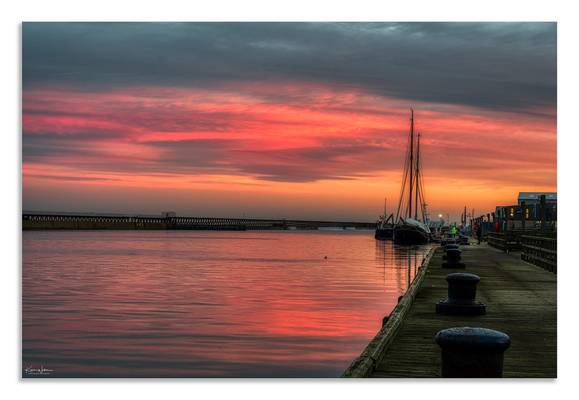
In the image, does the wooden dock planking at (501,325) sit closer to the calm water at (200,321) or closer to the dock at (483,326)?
the dock at (483,326)

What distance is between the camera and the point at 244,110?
1717 centimetres

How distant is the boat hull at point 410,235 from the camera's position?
84312 mm

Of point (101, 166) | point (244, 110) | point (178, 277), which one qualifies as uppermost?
point (244, 110)

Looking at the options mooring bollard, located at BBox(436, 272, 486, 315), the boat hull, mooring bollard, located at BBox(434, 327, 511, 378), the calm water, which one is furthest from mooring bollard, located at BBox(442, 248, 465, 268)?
the boat hull

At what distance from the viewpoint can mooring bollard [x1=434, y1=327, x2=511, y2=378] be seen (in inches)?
350

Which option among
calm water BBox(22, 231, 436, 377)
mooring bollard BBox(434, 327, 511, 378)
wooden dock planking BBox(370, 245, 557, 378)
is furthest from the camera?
calm water BBox(22, 231, 436, 377)

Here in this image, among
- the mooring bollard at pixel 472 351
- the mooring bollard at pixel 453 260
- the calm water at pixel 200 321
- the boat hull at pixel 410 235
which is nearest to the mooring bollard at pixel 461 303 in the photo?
the calm water at pixel 200 321

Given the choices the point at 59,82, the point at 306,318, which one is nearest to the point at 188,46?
the point at 59,82

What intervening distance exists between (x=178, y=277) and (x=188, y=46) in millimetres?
25272

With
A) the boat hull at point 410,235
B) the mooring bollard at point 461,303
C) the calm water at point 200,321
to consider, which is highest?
the mooring bollard at point 461,303

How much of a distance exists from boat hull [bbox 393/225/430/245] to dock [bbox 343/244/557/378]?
61.8 meters

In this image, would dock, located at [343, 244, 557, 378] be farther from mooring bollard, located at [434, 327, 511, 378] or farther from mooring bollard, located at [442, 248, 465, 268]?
mooring bollard, located at [442, 248, 465, 268]

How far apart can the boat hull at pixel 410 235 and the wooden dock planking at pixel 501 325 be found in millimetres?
61018
